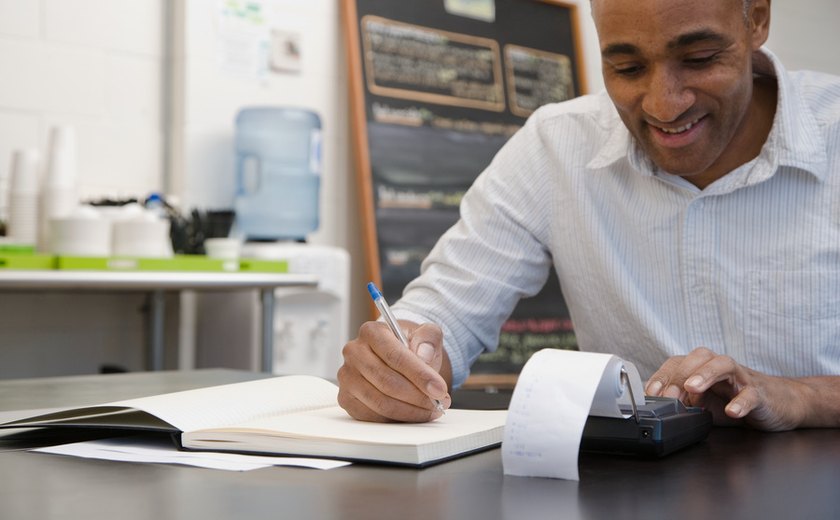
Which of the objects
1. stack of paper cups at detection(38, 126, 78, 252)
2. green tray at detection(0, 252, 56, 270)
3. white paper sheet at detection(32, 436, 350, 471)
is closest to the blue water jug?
stack of paper cups at detection(38, 126, 78, 252)

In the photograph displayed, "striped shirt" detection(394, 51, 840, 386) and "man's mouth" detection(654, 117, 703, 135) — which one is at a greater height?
"man's mouth" detection(654, 117, 703, 135)

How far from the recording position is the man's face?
1169 mm

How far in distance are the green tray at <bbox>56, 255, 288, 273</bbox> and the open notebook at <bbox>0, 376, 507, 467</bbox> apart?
1644mm

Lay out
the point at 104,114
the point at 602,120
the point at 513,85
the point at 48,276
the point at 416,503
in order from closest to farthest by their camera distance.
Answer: the point at 416,503 → the point at 602,120 → the point at 48,276 → the point at 104,114 → the point at 513,85

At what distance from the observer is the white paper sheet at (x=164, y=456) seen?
0.73 m

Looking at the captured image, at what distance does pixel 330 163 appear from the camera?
3617 mm

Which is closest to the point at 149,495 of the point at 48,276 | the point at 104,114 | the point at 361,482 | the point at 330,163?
the point at 361,482

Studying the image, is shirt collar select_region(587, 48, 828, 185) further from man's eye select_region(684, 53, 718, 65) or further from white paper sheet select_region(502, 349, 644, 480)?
white paper sheet select_region(502, 349, 644, 480)

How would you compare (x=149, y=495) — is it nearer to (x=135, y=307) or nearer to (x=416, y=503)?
(x=416, y=503)

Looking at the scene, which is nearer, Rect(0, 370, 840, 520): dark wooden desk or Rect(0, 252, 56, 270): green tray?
Rect(0, 370, 840, 520): dark wooden desk

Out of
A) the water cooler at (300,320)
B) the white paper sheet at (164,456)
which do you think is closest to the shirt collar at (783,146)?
the white paper sheet at (164,456)

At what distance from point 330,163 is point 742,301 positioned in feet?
8.00

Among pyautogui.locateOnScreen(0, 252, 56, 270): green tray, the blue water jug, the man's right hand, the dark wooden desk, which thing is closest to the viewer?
the dark wooden desk

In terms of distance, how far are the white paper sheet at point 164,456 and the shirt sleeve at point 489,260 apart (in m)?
0.56
